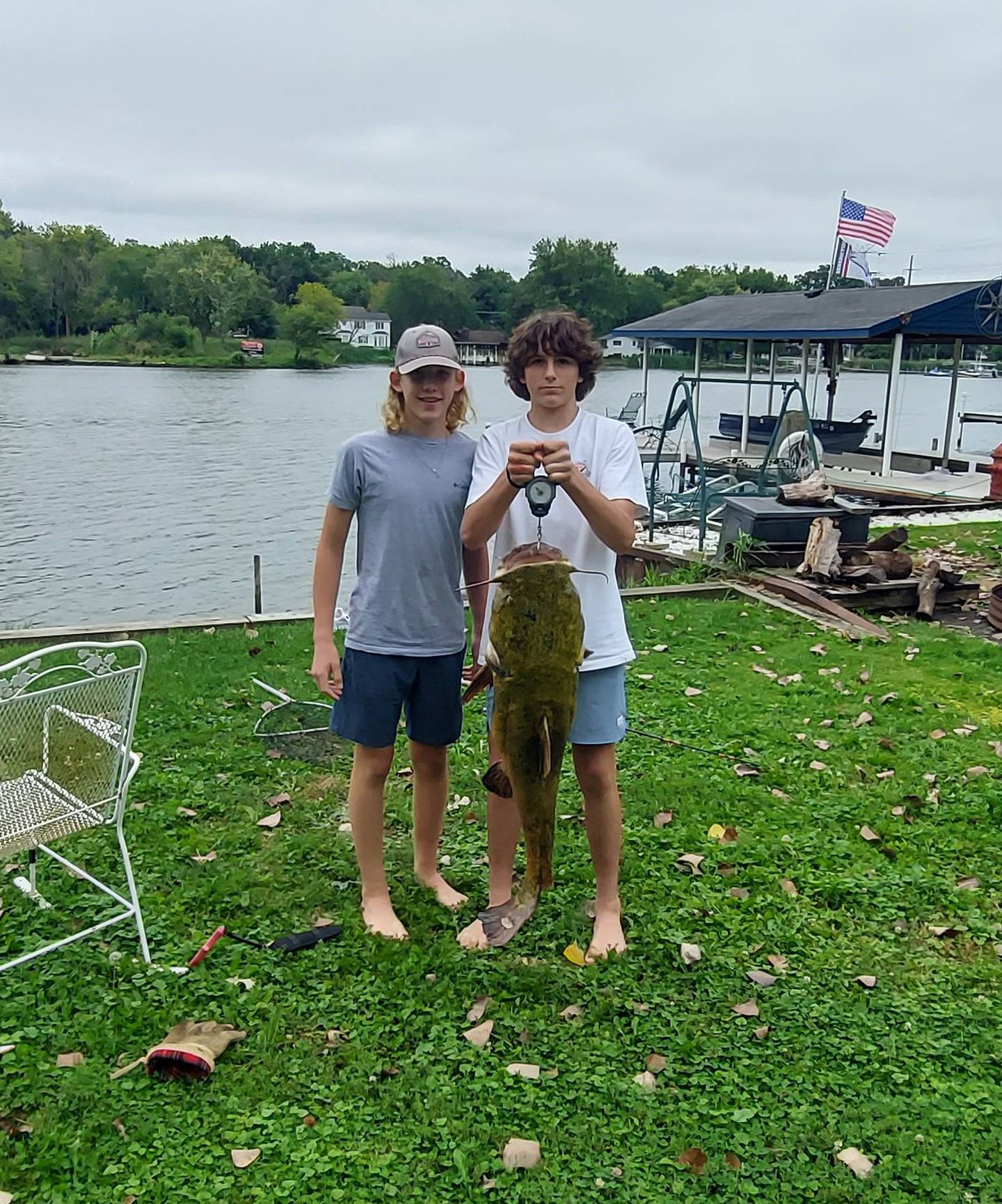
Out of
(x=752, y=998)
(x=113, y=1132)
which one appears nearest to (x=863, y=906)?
(x=752, y=998)

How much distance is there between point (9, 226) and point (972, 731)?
12086 cm

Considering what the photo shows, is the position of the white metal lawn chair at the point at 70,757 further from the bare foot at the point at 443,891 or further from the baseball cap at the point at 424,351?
the baseball cap at the point at 424,351

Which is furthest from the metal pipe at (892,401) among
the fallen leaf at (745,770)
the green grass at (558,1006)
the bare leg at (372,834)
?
the bare leg at (372,834)

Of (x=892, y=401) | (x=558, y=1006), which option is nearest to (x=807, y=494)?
(x=892, y=401)

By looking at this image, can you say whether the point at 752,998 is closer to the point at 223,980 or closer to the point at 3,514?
the point at 223,980

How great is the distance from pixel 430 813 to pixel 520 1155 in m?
1.41

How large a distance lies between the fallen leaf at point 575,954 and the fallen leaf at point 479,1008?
1.17ft

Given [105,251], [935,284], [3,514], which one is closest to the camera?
[935,284]

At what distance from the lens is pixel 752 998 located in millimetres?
3455

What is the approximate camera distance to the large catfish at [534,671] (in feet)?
10.1

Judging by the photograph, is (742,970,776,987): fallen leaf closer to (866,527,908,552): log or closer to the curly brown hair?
the curly brown hair

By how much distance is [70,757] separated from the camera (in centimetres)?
336

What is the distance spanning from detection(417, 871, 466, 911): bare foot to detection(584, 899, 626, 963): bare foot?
56 centimetres

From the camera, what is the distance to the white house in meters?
100
